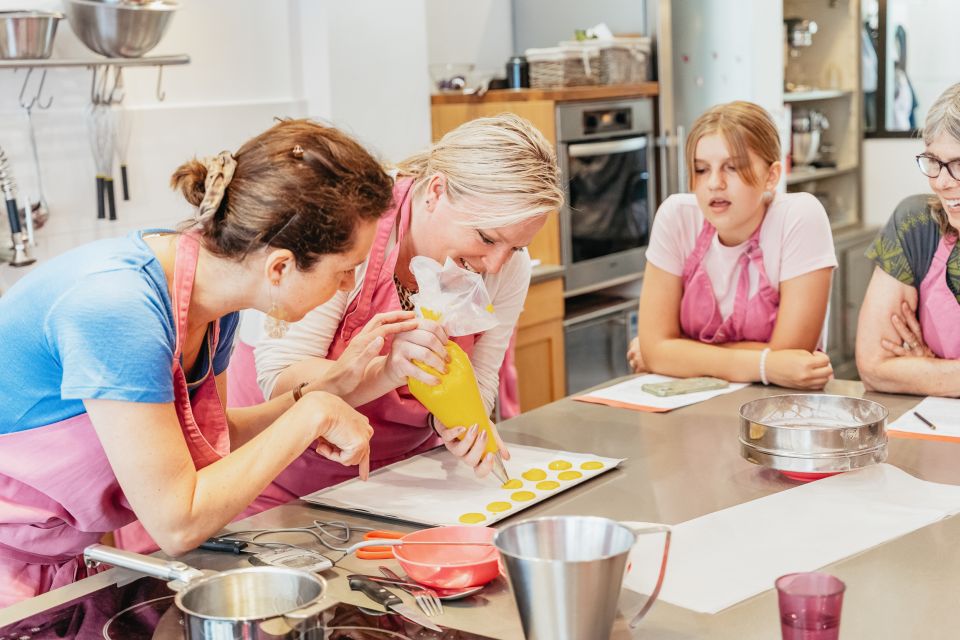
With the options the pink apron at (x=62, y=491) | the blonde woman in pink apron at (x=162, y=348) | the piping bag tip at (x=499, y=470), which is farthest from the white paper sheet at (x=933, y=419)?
the pink apron at (x=62, y=491)

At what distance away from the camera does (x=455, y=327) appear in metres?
1.88

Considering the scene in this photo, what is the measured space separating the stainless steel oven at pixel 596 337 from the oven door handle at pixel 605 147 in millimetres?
636

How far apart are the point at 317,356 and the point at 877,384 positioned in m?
1.17

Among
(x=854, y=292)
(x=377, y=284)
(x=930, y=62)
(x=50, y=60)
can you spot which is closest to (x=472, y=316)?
(x=377, y=284)

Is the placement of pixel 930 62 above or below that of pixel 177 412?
above

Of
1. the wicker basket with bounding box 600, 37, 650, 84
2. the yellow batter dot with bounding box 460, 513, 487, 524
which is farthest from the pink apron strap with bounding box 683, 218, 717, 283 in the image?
the wicker basket with bounding box 600, 37, 650, 84

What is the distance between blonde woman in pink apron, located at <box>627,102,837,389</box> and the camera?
2.45 meters

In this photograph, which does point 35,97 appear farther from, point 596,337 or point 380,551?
point 596,337

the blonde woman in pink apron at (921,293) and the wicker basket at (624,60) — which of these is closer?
the blonde woman in pink apron at (921,293)

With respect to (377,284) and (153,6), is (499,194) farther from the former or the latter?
(153,6)

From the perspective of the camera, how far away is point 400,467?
188 cm

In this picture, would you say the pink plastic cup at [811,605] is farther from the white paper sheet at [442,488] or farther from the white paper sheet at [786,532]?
the white paper sheet at [442,488]

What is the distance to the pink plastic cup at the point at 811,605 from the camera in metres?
1.06

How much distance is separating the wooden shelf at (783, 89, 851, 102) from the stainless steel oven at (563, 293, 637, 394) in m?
1.50
